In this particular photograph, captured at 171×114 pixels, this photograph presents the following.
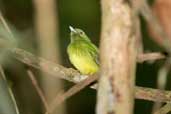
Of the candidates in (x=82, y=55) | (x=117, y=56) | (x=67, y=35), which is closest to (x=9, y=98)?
(x=117, y=56)

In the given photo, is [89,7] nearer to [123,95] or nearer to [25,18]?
[25,18]

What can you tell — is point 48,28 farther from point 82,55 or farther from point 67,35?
point 67,35

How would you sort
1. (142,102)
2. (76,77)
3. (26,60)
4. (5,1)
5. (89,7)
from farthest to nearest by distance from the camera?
(142,102) < (89,7) < (5,1) < (76,77) < (26,60)

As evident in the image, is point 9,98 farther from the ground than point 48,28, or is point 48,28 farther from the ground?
point 48,28

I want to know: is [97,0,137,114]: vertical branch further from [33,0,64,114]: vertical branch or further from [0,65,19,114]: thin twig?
[0,65,19,114]: thin twig

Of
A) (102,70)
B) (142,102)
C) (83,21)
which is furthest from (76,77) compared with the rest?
(142,102)

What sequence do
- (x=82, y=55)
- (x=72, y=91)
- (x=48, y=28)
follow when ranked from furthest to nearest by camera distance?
(x=82, y=55)
(x=72, y=91)
(x=48, y=28)

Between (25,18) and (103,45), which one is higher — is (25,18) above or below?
below

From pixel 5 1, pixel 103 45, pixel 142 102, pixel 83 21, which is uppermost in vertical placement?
pixel 103 45
